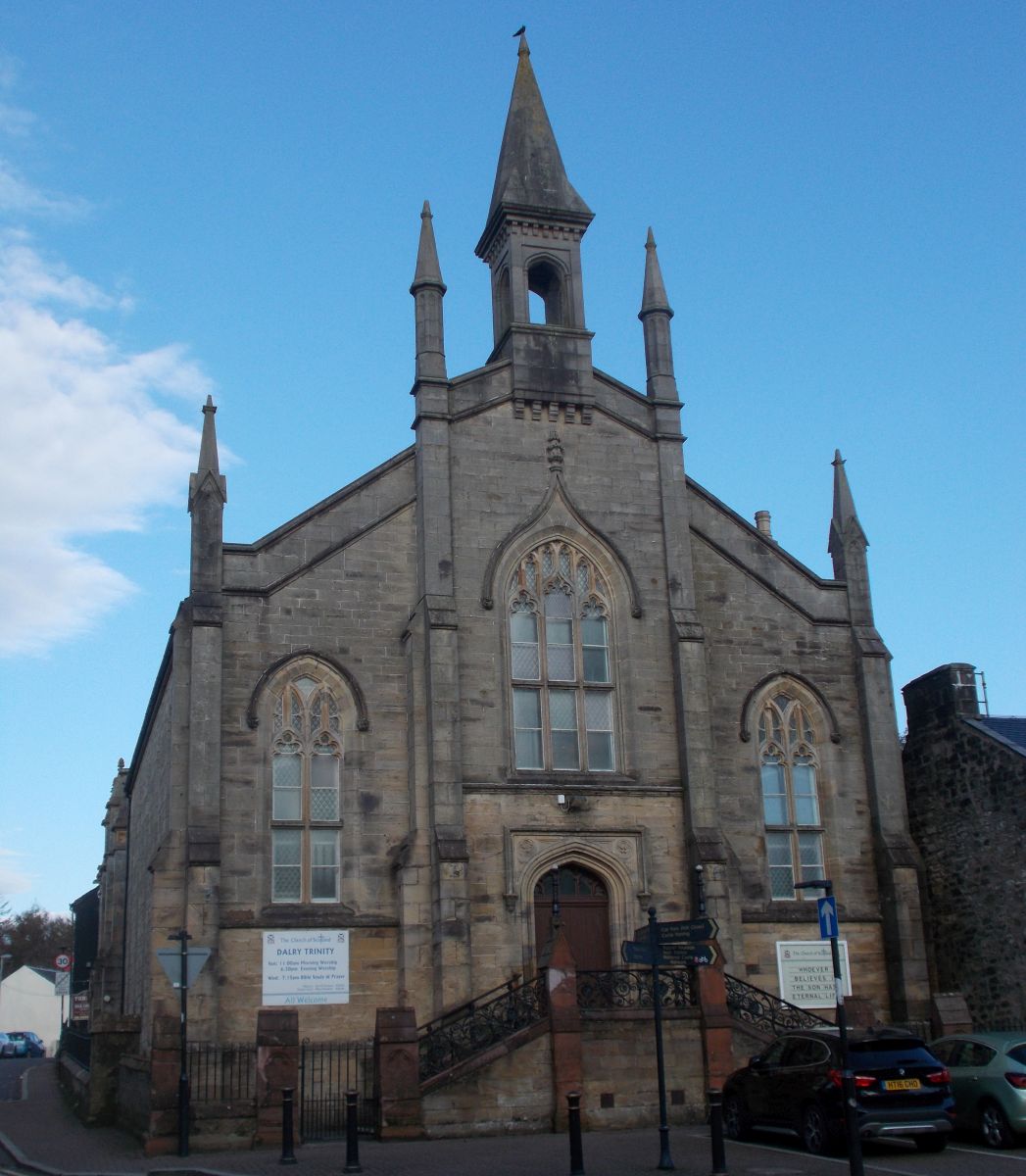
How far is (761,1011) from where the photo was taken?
24.2m

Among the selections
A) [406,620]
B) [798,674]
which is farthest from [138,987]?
[798,674]

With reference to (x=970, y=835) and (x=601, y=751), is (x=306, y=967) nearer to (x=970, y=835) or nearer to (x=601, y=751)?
(x=601, y=751)

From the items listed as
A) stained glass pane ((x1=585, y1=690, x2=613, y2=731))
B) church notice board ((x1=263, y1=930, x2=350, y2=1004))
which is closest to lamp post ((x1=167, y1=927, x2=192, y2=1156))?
church notice board ((x1=263, y1=930, x2=350, y2=1004))

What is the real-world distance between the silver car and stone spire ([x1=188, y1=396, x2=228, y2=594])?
14.8 metres

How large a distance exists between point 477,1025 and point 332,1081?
9.17ft

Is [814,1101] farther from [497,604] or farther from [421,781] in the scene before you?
[497,604]

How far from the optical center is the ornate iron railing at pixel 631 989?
2278 centimetres

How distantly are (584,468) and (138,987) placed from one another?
14810 mm

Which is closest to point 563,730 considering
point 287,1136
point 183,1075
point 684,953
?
point 684,953

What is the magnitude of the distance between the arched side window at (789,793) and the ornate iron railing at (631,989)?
475cm

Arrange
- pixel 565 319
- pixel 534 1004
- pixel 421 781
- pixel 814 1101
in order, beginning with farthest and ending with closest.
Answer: pixel 565 319, pixel 421 781, pixel 534 1004, pixel 814 1101

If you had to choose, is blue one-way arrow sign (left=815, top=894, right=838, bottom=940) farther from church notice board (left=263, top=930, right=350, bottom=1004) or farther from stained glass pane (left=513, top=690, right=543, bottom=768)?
church notice board (left=263, top=930, right=350, bottom=1004)

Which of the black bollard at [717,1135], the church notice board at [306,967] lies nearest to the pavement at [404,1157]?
the black bollard at [717,1135]

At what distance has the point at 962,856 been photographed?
1119 inches
